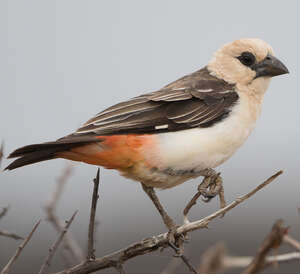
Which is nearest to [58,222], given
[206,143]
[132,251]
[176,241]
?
[132,251]

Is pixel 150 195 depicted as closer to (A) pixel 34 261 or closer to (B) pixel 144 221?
(A) pixel 34 261

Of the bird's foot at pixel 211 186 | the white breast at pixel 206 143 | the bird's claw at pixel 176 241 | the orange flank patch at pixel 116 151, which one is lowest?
the bird's claw at pixel 176 241

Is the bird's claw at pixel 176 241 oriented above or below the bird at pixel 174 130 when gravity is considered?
below

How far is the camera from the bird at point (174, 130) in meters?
4.68

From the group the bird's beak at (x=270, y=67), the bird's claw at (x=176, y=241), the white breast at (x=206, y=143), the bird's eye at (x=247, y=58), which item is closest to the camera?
A: the bird's claw at (x=176, y=241)

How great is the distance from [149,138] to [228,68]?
1.45 m

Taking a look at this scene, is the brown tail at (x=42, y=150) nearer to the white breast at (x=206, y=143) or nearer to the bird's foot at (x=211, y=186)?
the white breast at (x=206, y=143)

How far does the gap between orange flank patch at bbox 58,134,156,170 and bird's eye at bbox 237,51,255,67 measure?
147cm

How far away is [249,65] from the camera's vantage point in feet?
18.9

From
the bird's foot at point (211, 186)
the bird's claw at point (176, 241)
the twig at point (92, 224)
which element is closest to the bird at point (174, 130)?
the bird's foot at point (211, 186)

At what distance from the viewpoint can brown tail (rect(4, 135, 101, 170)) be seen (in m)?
4.27

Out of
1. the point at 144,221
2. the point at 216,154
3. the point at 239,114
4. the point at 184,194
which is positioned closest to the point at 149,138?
the point at 216,154

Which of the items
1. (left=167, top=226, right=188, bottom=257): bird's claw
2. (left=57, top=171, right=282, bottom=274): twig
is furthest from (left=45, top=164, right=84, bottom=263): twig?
(left=167, top=226, right=188, bottom=257): bird's claw

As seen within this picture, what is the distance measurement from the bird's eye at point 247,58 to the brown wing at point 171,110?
12.4 inches
